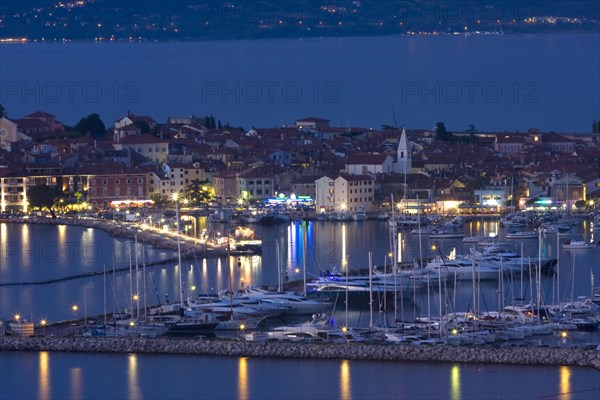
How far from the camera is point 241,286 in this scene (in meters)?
13.5

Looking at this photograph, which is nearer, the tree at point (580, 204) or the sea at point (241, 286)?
the sea at point (241, 286)

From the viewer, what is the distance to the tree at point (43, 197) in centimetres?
2005

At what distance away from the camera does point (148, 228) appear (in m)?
17.9

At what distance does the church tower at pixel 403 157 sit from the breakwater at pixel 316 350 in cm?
1090

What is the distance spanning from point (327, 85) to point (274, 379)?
1327 inches

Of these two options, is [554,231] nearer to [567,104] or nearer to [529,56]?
[567,104]

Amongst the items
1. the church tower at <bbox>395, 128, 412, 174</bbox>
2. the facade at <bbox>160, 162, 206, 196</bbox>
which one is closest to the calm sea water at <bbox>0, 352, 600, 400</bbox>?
the facade at <bbox>160, 162, 206, 196</bbox>

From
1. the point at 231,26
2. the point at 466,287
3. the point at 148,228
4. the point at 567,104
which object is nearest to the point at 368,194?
the point at 148,228

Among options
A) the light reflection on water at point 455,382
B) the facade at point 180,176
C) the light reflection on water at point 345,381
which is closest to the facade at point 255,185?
the facade at point 180,176

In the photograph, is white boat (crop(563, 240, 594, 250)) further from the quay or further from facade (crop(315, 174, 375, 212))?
facade (crop(315, 174, 375, 212))

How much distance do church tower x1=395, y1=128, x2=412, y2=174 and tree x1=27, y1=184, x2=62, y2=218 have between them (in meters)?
4.02

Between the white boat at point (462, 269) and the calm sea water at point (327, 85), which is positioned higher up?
the calm sea water at point (327, 85)

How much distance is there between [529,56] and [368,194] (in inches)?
Result: 1501

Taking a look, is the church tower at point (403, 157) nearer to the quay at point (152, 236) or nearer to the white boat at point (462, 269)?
the quay at point (152, 236)
